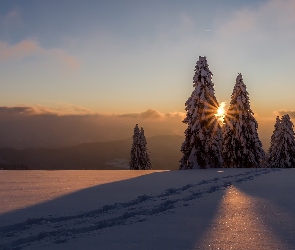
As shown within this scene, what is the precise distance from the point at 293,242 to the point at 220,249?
1.22 m

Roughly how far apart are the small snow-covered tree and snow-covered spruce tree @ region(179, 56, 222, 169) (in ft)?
57.9

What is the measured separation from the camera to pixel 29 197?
10484mm

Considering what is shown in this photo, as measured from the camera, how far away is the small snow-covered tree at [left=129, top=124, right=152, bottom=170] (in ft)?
162

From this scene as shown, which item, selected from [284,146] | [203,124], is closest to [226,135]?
[203,124]

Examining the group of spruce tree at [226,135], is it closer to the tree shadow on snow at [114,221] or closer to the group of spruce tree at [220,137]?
the group of spruce tree at [220,137]

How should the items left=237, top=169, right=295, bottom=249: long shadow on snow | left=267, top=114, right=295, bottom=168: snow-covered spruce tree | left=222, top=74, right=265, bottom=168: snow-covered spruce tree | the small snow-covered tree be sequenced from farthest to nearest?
the small snow-covered tree, left=267, top=114, right=295, bottom=168: snow-covered spruce tree, left=222, top=74, right=265, bottom=168: snow-covered spruce tree, left=237, top=169, right=295, bottom=249: long shadow on snow

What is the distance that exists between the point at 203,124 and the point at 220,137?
776cm

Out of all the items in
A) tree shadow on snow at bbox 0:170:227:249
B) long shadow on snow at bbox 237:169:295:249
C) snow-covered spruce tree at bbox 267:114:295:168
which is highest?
snow-covered spruce tree at bbox 267:114:295:168

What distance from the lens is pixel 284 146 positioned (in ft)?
139

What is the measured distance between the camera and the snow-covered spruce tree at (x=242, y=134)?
3756 centimetres

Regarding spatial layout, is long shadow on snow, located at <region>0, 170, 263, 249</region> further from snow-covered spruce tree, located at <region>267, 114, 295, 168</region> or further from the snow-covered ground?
snow-covered spruce tree, located at <region>267, 114, 295, 168</region>

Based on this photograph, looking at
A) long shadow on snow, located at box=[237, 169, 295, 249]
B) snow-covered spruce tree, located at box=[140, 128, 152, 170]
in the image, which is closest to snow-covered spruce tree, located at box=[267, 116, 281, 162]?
snow-covered spruce tree, located at box=[140, 128, 152, 170]

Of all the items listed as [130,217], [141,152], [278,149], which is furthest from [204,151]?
[130,217]

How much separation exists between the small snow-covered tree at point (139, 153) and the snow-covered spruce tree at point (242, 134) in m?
14.7
